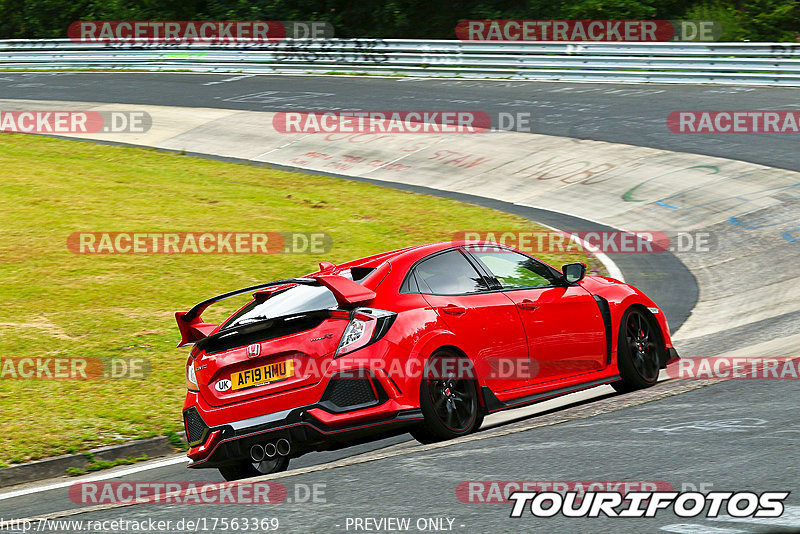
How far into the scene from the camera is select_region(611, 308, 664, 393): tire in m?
8.21

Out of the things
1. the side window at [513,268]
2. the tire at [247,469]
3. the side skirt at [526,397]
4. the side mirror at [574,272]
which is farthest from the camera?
the side mirror at [574,272]

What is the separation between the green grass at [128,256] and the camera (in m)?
8.72

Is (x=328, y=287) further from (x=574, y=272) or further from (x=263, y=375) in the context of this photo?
(x=574, y=272)

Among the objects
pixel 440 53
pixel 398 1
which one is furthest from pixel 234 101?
pixel 398 1

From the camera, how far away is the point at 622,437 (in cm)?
615

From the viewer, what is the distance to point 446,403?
674 cm

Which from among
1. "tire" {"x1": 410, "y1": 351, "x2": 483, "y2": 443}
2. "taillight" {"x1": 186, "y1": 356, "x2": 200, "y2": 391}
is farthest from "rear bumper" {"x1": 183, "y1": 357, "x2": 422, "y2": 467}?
"taillight" {"x1": 186, "y1": 356, "x2": 200, "y2": 391}

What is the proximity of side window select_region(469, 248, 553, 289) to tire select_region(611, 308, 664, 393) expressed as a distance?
0.90m

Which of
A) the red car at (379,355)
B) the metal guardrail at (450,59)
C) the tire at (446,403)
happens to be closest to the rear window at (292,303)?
the red car at (379,355)

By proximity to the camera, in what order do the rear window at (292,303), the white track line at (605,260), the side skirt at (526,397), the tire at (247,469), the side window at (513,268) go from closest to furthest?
the rear window at (292,303) < the tire at (247,469) < the side skirt at (526,397) < the side window at (513,268) < the white track line at (605,260)

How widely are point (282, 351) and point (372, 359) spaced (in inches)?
23.7

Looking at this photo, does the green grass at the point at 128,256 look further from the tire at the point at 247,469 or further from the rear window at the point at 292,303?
the rear window at the point at 292,303

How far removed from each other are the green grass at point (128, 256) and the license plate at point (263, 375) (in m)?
1.97

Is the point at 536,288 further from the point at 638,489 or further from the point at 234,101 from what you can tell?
the point at 234,101
